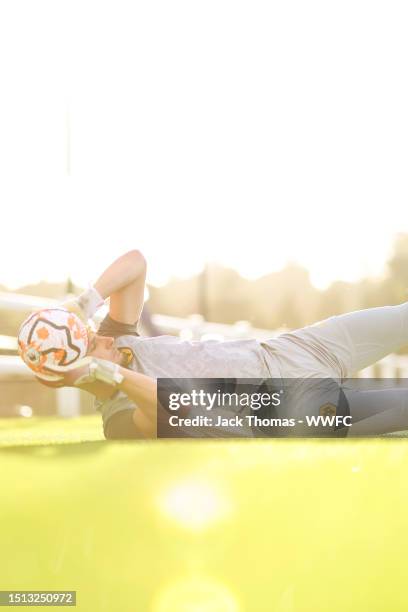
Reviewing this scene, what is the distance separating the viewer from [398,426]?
2.47 meters

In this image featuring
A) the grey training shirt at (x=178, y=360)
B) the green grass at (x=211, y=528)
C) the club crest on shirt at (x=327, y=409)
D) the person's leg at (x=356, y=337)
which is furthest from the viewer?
the person's leg at (x=356, y=337)

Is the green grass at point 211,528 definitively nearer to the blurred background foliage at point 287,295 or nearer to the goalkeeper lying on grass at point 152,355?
the goalkeeper lying on grass at point 152,355

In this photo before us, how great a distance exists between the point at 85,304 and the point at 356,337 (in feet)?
3.29

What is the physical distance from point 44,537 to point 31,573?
15 centimetres

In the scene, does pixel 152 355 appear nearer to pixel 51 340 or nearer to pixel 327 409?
pixel 51 340

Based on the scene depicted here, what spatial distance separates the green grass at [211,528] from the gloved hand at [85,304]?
0.42m

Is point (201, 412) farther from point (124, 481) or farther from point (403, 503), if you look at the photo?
point (403, 503)

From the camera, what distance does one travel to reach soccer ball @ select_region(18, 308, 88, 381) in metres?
2.16

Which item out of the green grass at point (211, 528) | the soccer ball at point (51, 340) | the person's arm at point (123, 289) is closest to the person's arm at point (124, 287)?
the person's arm at point (123, 289)

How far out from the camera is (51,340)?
2.17 meters


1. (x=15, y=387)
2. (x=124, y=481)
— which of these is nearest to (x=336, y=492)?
(x=124, y=481)

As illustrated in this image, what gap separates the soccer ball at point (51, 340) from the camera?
2.16m

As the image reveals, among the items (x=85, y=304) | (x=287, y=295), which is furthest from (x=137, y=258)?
(x=287, y=295)

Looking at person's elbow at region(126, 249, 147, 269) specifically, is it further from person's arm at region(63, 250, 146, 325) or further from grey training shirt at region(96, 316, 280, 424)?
grey training shirt at region(96, 316, 280, 424)
